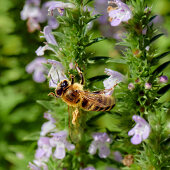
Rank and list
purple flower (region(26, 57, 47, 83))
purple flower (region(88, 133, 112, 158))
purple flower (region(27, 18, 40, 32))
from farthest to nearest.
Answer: purple flower (region(27, 18, 40, 32)) → purple flower (region(26, 57, 47, 83)) → purple flower (region(88, 133, 112, 158))

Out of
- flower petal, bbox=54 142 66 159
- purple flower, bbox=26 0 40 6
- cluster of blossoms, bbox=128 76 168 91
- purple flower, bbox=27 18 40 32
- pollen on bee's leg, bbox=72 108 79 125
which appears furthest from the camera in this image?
purple flower, bbox=26 0 40 6

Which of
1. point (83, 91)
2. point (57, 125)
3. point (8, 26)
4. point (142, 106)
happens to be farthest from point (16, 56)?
point (142, 106)

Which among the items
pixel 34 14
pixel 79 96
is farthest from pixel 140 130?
pixel 34 14

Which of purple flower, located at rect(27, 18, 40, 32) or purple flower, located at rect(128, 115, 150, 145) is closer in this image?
purple flower, located at rect(128, 115, 150, 145)

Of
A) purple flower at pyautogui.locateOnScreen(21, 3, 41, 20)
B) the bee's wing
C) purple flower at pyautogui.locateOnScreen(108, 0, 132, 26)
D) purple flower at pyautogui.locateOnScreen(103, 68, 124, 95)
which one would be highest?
purple flower at pyautogui.locateOnScreen(108, 0, 132, 26)

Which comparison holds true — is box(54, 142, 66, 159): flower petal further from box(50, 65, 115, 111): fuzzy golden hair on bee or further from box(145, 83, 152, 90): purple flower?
box(145, 83, 152, 90): purple flower

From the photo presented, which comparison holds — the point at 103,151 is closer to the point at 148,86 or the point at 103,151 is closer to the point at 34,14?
the point at 148,86

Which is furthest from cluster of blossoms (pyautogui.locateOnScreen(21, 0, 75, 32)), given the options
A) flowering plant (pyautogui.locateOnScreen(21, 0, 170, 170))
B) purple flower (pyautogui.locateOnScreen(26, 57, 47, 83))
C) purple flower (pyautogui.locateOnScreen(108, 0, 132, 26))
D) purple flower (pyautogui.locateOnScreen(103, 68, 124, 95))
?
purple flower (pyautogui.locateOnScreen(103, 68, 124, 95))
